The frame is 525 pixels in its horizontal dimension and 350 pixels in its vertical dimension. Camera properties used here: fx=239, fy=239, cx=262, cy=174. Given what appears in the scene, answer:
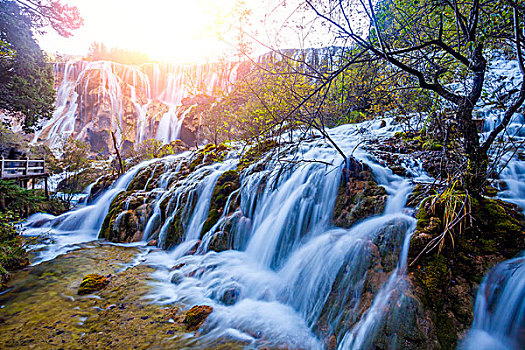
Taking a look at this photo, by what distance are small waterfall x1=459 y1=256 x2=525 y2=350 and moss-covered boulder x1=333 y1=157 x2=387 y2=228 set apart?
1.83 metres

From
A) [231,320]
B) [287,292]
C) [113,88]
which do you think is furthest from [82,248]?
[113,88]

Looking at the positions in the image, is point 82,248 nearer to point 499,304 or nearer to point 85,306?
point 85,306

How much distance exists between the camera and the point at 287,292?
13.2 ft


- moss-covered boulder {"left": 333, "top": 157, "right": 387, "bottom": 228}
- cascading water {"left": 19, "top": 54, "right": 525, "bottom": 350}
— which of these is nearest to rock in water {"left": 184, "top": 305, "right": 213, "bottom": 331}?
cascading water {"left": 19, "top": 54, "right": 525, "bottom": 350}

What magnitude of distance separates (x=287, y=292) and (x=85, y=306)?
3.47 m

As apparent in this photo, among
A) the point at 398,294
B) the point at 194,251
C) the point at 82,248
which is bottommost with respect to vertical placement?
the point at 82,248

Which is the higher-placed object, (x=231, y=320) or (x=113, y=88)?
(x=113, y=88)

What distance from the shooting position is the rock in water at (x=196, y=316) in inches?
142

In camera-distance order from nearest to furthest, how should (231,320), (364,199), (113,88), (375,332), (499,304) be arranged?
1. (499,304)
2. (375,332)
3. (231,320)
4. (364,199)
5. (113,88)

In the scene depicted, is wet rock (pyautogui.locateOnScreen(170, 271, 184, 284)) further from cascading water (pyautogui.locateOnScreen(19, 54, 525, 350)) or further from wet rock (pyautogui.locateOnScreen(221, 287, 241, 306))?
wet rock (pyautogui.locateOnScreen(221, 287, 241, 306))

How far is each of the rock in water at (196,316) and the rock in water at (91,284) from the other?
7.36ft

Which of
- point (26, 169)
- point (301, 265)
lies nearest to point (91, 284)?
point (301, 265)

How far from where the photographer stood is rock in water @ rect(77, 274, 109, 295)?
4602 mm

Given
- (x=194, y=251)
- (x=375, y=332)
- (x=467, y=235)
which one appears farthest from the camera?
(x=194, y=251)
